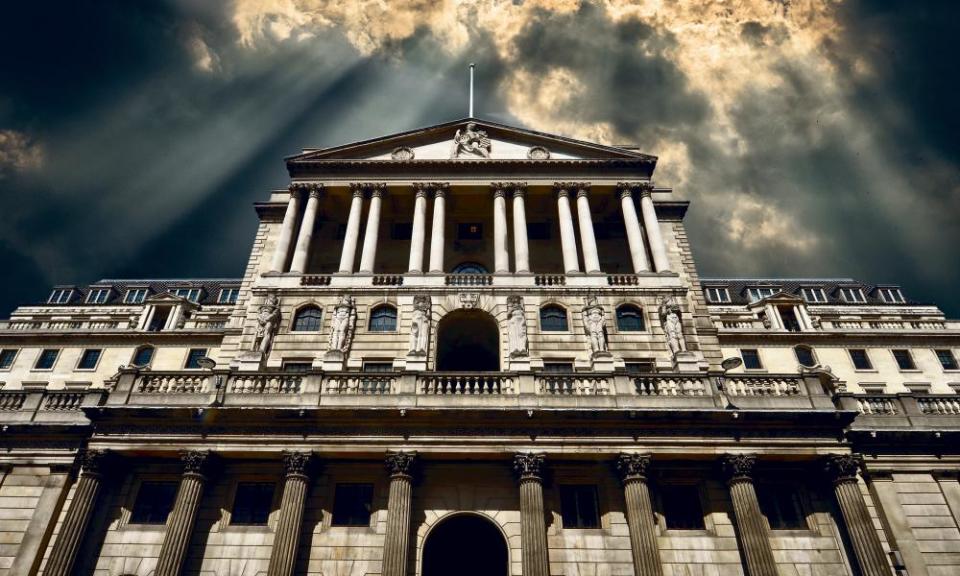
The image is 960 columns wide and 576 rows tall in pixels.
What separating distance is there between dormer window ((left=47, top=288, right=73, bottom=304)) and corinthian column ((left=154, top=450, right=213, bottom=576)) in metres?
49.6

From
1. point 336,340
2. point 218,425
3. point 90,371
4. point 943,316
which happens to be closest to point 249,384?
point 218,425

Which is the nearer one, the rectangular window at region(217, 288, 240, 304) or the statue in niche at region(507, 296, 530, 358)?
the statue in niche at region(507, 296, 530, 358)

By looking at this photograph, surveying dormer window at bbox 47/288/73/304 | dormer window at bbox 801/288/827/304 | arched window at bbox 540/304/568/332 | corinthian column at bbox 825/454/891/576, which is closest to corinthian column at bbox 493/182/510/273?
arched window at bbox 540/304/568/332

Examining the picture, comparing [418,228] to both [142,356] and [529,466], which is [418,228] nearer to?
[529,466]

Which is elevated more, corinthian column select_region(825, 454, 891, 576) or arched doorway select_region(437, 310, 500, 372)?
arched doorway select_region(437, 310, 500, 372)

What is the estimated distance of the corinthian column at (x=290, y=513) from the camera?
21.3 metres

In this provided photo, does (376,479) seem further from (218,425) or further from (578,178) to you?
(578,178)

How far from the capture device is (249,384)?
26.0m

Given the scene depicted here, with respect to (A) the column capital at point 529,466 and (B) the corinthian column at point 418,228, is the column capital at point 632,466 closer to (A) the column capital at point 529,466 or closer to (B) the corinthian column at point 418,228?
(A) the column capital at point 529,466

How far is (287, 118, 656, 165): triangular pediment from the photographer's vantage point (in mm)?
39688

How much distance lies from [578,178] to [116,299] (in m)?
51.6

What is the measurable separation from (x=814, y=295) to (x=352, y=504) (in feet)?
185

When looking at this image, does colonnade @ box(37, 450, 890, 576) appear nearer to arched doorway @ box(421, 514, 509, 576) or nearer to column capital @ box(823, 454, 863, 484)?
column capital @ box(823, 454, 863, 484)

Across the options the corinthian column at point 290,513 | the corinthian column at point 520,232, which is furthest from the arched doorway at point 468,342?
the corinthian column at point 290,513
